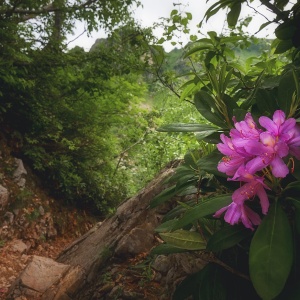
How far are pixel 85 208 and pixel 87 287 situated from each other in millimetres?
3302

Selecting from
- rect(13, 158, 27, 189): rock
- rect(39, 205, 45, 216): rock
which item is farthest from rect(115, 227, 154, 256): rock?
rect(13, 158, 27, 189): rock

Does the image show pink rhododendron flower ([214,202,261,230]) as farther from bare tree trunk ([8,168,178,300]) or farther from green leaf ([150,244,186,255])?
bare tree trunk ([8,168,178,300])

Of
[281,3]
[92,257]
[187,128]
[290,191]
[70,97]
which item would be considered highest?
[70,97]

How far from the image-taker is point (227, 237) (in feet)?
2.71

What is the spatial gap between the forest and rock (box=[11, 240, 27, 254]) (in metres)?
0.46

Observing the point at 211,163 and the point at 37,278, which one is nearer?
the point at 211,163

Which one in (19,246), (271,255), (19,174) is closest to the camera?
(271,255)

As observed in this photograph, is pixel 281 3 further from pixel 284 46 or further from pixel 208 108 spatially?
pixel 208 108

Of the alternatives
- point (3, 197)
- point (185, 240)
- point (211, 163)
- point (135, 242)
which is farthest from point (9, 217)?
point (211, 163)

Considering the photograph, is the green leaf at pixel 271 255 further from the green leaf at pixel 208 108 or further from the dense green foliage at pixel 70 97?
the dense green foliage at pixel 70 97

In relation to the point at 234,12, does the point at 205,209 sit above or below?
below

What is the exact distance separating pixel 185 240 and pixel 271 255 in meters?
0.40

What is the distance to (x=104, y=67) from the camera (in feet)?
14.1

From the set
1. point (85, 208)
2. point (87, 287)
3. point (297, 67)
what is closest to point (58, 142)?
point (85, 208)
